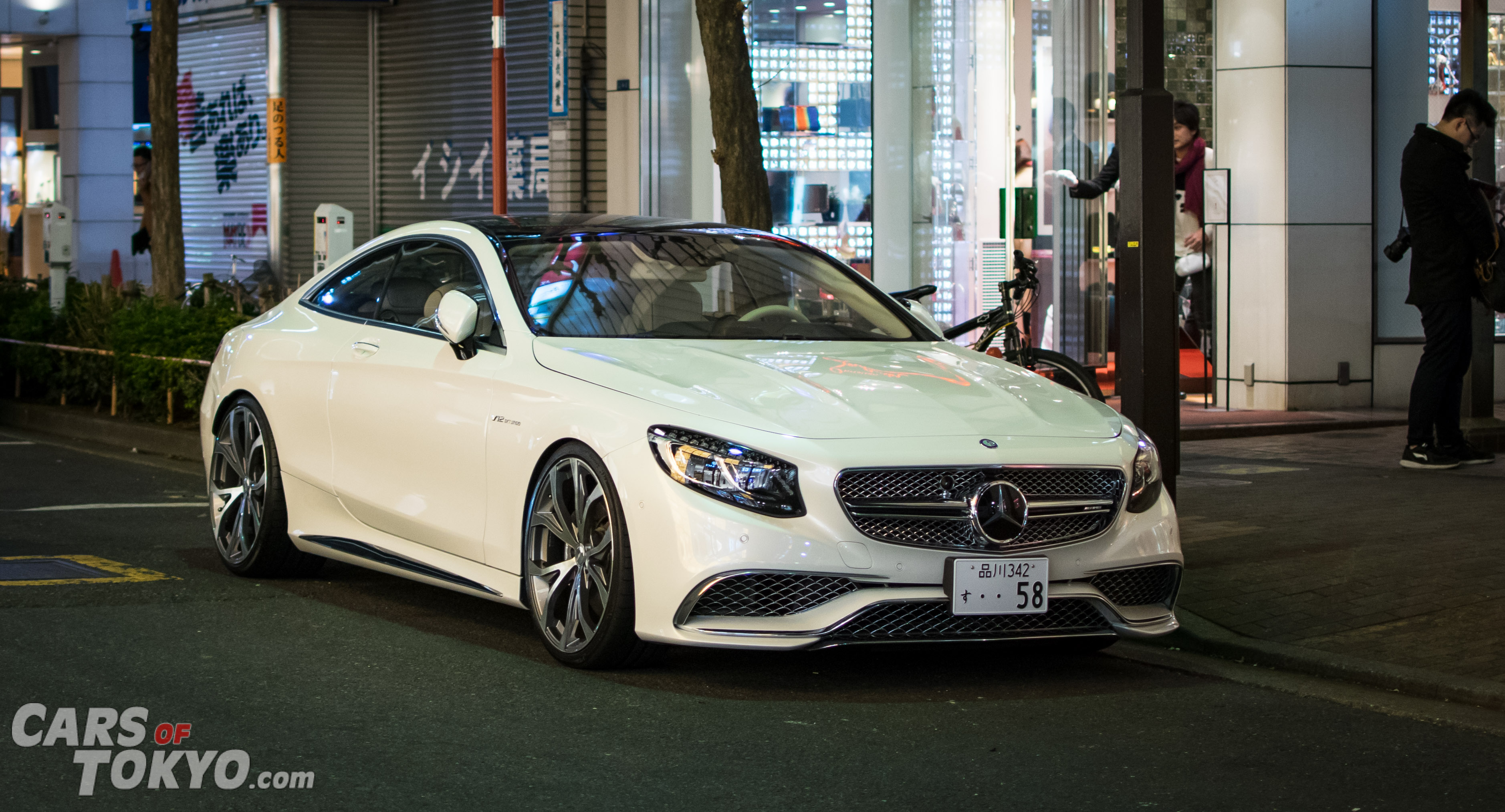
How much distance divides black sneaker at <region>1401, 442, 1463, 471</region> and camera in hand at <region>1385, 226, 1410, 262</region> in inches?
44.9

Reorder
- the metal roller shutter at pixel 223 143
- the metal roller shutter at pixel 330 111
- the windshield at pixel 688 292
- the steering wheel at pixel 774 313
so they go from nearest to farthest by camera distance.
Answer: the windshield at pixel 688 292
the steering wheel at pixel 774 313
the metal roller shutter at pixel 330 111
the metal roller shutter at pixel 223 143

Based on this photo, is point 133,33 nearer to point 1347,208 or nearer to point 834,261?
point 1347,208

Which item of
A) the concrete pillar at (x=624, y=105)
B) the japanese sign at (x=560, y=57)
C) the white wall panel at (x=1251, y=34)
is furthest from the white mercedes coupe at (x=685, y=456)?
the japanese sign at (x=560, y=57)

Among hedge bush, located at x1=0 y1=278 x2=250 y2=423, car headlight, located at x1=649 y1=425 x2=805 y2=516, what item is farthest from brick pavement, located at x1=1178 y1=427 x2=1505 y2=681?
hedge bush, located at x1=0 y1=278 x2=250 y2=423

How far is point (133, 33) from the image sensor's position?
2931 cm

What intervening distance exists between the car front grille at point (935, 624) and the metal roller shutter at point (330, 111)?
18.1m

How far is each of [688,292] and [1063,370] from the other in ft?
12.9

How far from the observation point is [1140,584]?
5836mm

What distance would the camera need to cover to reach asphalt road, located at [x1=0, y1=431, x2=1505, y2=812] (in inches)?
179

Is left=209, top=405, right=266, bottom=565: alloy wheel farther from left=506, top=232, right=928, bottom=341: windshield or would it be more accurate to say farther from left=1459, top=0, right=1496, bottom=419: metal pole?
left=1459, top=0, right=1496, bottom=419: metal pole

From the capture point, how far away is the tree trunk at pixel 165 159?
1588 cm

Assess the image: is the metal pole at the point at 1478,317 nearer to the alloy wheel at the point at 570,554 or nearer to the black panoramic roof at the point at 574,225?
the black panoramic roof at the point at 574,225

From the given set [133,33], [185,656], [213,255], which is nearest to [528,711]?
[185,656]

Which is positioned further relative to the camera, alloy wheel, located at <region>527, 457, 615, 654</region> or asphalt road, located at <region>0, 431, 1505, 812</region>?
alloy wheel, located at <region>527, 457, 615, 654</region>
